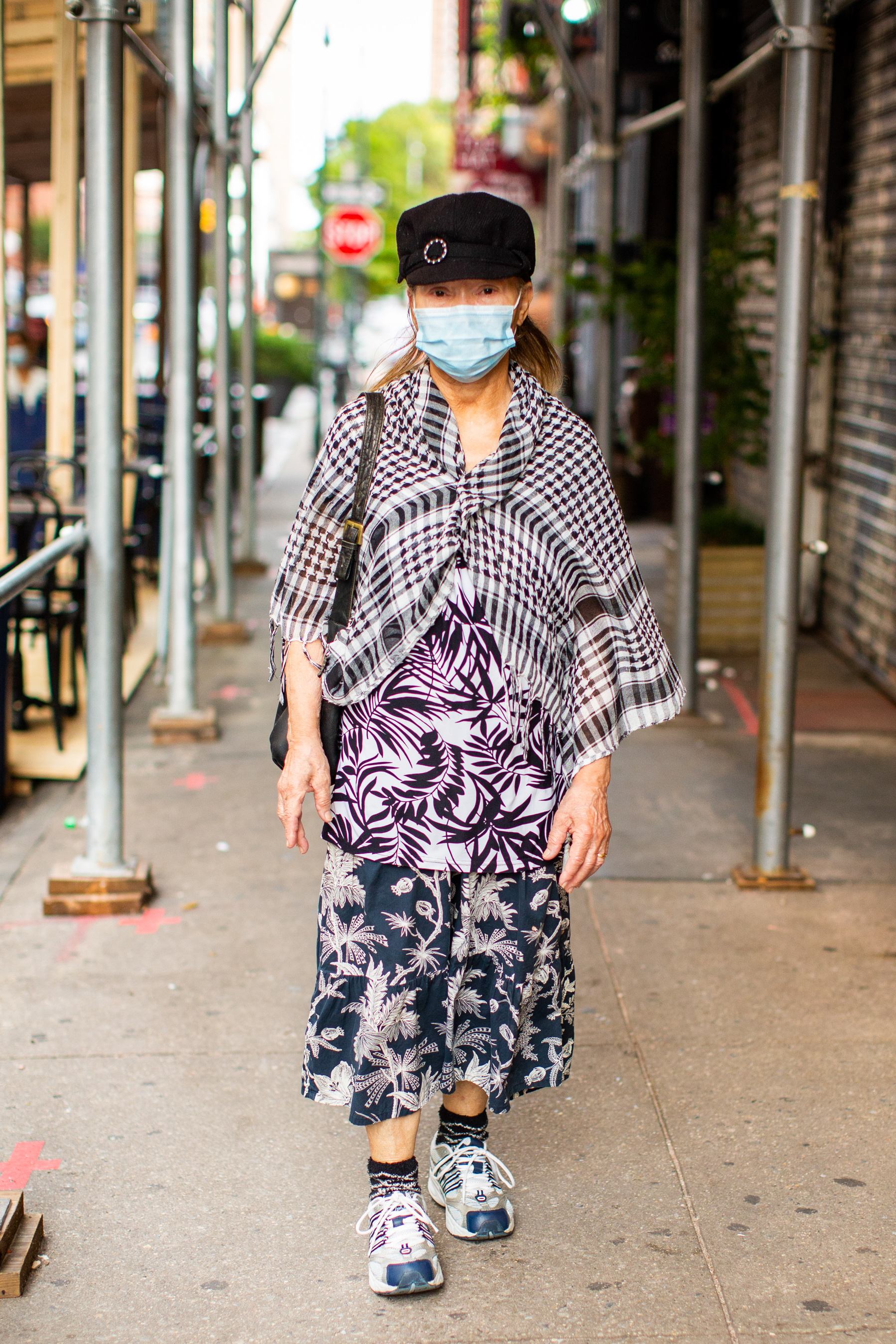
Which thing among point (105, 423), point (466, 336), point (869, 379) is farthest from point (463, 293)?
point (869, 379)

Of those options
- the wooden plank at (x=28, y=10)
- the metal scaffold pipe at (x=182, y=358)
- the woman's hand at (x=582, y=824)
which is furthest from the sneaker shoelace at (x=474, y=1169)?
the wooden plank at (x=28, y=10)

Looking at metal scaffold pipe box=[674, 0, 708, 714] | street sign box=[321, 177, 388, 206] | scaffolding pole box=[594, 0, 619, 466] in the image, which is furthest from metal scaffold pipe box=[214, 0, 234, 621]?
street sign box=[321, 177, 388, 206]

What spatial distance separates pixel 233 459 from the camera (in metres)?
12.3

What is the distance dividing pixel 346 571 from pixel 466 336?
0.46 meters

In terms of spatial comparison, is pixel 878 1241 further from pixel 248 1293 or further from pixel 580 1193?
pixel 248 1293

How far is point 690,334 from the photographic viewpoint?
6.33m

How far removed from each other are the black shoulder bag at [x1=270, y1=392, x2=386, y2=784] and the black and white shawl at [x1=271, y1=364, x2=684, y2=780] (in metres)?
0.01

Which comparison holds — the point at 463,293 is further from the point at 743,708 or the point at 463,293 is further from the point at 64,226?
the point at 64,226

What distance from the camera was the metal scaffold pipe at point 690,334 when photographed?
618cm

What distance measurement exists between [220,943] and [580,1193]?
1.53 meters

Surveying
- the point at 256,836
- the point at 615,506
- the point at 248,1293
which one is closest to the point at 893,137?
the point at 256,836

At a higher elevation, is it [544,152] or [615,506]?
[544,152]

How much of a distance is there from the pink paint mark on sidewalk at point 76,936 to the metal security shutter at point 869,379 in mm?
4234

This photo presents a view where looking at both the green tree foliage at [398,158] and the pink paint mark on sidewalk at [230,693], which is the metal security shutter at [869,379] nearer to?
the pink paint mark on sidewalk at [230,693]
